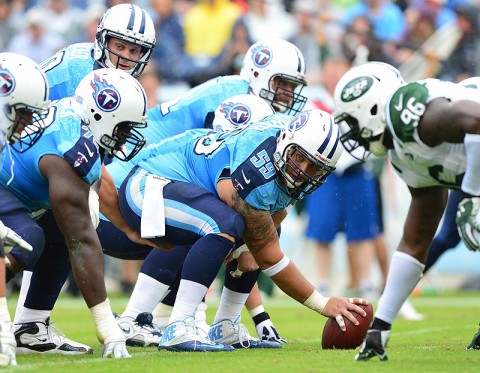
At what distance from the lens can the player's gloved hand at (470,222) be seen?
15.3 ft

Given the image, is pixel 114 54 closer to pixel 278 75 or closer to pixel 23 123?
pixel 278 75

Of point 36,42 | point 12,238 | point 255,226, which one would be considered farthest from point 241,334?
point 36,42

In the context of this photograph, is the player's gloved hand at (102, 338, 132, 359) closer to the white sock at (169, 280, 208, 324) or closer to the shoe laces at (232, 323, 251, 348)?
the white sock at (169, 280, 208, 324)

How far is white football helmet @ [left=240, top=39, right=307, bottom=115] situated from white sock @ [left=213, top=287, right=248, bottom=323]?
1731 millimetres

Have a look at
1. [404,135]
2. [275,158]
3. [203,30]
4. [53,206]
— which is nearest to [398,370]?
[404,135]

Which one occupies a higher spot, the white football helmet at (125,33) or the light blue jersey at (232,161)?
the white football helmet at (125,33)

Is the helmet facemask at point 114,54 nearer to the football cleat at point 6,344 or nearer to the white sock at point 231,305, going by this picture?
the white sock at point 231,305

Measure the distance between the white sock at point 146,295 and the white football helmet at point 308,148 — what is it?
1.24m

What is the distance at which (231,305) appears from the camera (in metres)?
6.49

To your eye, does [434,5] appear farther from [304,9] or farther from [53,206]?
[53,206]

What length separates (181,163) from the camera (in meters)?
6.46

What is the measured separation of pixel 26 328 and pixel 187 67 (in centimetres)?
764

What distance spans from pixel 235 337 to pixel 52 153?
1.81 m

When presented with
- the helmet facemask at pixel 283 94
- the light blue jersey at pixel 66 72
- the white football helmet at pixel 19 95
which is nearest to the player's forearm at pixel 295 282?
the white football helmet at pixel 19 95
